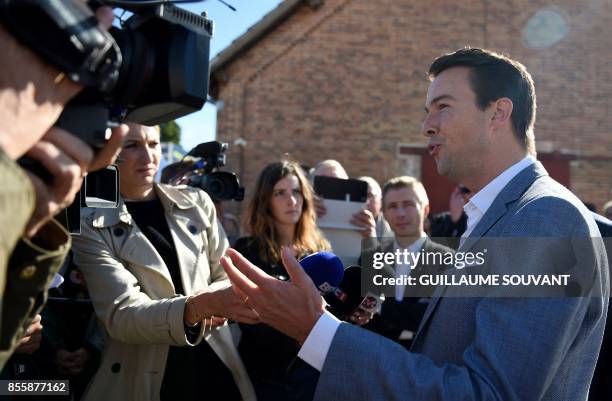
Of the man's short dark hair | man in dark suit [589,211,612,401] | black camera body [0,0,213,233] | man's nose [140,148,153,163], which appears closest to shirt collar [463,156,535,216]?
the man's short dark hair

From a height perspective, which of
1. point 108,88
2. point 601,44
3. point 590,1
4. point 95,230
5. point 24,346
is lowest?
Result: point 24,346

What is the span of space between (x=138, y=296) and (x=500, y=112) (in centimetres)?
168

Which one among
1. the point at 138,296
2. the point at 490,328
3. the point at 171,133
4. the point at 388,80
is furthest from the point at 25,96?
the point at 171,133

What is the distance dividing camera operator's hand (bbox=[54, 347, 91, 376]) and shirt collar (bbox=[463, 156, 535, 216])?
197 cm

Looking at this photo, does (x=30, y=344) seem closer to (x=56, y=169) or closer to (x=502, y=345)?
(x=56, y=169)

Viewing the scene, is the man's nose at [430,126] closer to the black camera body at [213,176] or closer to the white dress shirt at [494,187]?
the white dress shirt at [494,187]

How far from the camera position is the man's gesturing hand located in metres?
1.79

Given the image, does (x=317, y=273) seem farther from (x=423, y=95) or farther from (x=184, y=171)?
(x=423, y=95)

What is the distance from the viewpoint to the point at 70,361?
9.39 ft

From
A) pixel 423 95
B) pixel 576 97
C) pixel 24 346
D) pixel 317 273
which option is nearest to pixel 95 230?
pixel 24 346

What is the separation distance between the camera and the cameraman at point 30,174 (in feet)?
3.31

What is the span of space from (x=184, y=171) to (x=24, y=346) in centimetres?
187

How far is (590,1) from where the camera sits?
40.6 ft

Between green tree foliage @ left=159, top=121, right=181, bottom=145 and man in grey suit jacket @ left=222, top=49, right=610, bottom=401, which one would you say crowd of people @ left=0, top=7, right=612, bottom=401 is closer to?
man in grey suit jacket @ left=222, top=49, right=610, bottom=401
